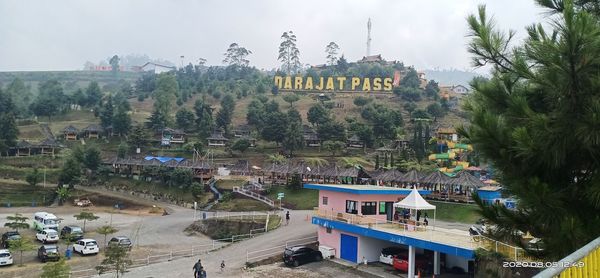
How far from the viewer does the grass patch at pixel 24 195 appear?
174ft

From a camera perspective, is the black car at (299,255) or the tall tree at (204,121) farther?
the tall tree at (204,121)

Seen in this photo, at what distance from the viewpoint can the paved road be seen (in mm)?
24266

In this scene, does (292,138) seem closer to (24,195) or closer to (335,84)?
(24,195)

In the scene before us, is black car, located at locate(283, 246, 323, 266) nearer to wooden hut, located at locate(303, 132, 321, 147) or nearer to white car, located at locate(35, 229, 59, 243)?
white car, located at locate(35, 229, 59, 243)

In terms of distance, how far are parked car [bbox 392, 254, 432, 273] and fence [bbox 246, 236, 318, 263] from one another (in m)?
6.71

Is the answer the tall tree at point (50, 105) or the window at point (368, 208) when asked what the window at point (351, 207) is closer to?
the window at point (368, 208)

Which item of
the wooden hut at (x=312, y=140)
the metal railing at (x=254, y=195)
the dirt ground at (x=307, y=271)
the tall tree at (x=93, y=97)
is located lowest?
the dirt ground at (x=307, y=271)

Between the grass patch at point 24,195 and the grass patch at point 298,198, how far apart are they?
26.1 m

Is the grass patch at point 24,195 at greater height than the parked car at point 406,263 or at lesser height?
lesser

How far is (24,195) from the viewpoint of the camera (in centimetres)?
5491

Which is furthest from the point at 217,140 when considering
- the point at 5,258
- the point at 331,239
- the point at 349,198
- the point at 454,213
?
the point at 349,198

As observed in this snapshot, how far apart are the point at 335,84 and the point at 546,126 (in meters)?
111

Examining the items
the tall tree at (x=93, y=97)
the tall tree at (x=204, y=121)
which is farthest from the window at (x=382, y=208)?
the tall tree at (x=93, y=97)

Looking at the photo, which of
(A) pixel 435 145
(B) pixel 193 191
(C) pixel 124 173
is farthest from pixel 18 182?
(A) pixel 435 145
